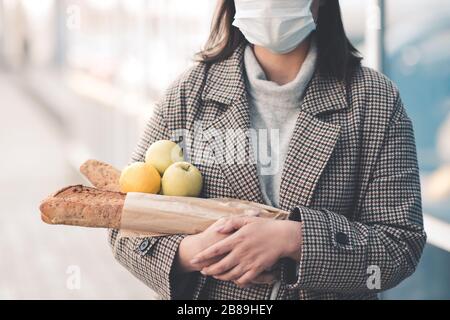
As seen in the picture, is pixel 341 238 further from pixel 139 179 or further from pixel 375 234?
pixel 139 179

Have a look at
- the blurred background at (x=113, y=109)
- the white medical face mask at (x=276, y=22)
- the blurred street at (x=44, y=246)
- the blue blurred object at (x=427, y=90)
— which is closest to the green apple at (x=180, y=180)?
the white medical face mask at (x=276, y=22)

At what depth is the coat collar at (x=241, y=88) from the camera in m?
1.82

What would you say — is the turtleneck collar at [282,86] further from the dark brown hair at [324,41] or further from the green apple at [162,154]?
the green apple at [162,154]

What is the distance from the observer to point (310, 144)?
177cm

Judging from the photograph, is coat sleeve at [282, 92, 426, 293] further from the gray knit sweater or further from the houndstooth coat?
the gray knit sweater

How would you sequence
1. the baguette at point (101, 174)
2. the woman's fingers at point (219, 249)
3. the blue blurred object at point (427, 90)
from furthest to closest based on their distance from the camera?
the blue blurred object at point (427, 90) < the baguette at point (101, 174) < the woman's fingers at point (219, 249)

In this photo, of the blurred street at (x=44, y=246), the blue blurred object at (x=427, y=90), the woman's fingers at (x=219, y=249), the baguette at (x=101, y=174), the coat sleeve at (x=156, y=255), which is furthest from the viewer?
the blurred street at (x=44, y=246)

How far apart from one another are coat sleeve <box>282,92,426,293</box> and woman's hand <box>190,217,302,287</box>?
0.06 m

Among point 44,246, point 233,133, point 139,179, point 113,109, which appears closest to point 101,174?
point 139,179

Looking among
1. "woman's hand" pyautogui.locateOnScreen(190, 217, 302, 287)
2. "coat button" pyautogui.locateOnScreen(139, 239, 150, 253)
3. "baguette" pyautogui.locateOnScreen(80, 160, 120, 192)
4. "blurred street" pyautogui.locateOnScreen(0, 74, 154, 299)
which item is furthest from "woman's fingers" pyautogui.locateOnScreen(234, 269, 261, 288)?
"blurred street" pyautogui.locateOnScreen(0, 74, 154, 299)

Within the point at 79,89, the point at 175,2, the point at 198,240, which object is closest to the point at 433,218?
the point at 198,240

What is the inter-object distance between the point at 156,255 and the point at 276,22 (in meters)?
0.58

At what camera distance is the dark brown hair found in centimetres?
184

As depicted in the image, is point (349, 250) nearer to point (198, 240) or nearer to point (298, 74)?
point (198, 240)
